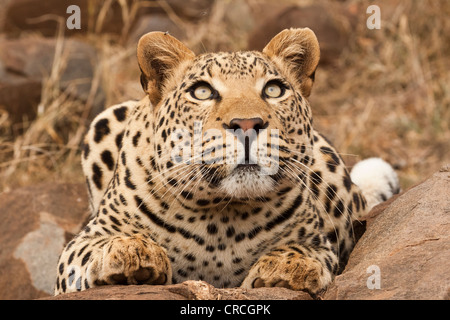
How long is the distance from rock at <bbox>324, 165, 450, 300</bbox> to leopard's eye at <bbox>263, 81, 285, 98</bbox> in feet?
4.02

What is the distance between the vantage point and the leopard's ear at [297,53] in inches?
224

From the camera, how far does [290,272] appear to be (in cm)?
472

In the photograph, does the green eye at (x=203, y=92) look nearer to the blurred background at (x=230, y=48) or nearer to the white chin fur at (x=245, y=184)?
the white chin fur at (x=245, y=184)

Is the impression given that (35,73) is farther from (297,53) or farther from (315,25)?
(297,53)

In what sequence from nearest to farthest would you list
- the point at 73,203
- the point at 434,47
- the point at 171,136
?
the point at 171,136
the point at 73,203
the point at 434,47

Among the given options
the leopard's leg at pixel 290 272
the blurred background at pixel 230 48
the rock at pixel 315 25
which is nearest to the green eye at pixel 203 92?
the leopard's leg at pixel 290 272

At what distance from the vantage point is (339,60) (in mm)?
14031

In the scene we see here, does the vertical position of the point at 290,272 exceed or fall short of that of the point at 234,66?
it falls short

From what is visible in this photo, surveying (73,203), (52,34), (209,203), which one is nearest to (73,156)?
(73,203)

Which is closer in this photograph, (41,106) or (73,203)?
(73,203)

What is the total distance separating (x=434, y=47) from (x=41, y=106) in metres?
7.26

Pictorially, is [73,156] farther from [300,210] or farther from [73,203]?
[300,210]

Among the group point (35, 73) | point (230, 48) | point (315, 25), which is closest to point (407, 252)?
point (35, 73)

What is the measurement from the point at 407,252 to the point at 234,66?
1.69 meters
